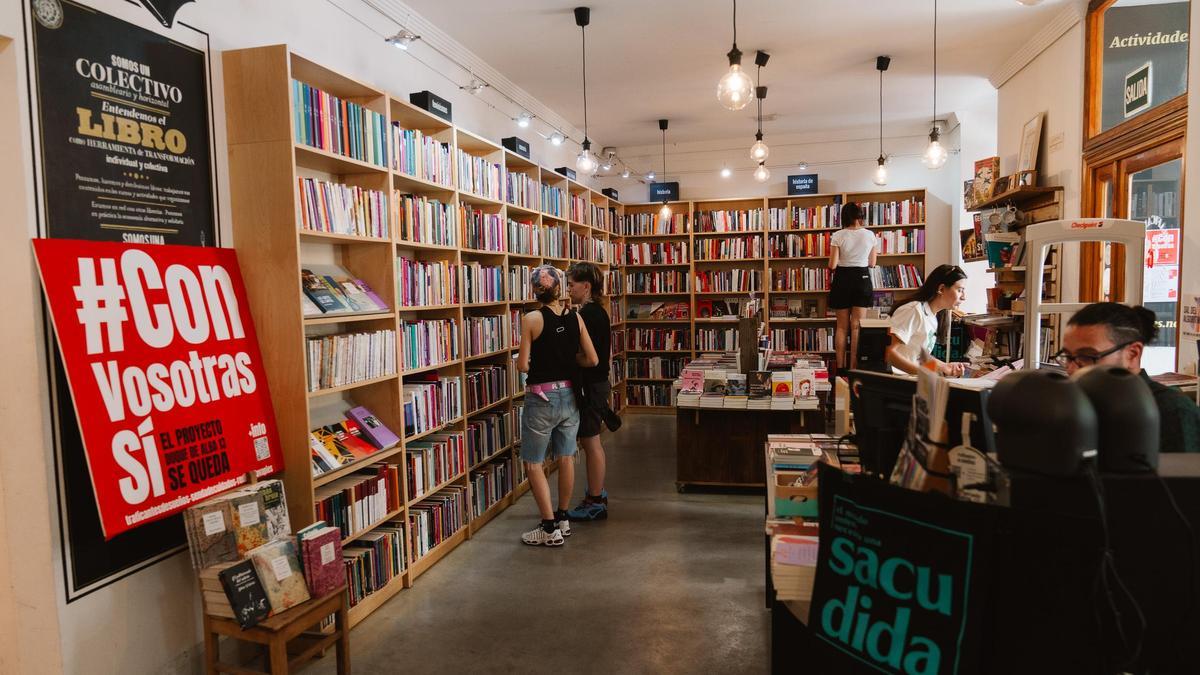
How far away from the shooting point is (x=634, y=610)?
337cm

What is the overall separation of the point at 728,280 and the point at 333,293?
6.40 metres

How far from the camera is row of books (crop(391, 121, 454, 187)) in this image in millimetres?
3719

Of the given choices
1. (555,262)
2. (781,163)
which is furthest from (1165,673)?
(781,163)

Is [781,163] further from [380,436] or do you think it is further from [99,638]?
[99,638]

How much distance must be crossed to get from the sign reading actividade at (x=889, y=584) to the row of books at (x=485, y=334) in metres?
3.31

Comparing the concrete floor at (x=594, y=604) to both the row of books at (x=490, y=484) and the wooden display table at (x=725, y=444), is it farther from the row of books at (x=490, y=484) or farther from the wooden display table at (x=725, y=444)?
the wooden display table at (x=725, y=444)

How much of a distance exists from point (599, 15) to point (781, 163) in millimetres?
4896

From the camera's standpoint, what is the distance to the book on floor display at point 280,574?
2.46 metres

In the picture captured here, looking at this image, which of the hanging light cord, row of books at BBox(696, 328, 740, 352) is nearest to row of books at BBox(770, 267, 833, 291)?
row of books at BBox(696, 328, 740, 352)

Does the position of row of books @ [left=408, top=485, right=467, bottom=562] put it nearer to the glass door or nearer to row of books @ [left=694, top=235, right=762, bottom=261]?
the glass door

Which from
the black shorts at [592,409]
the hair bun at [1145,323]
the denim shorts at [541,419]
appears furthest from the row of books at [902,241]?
the hair bun at [1145,323]

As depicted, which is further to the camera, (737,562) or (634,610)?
(737,562)

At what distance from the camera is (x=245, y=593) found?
2402 millimetres

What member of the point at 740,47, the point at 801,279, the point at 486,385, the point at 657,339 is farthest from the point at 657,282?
the point at 486,385
